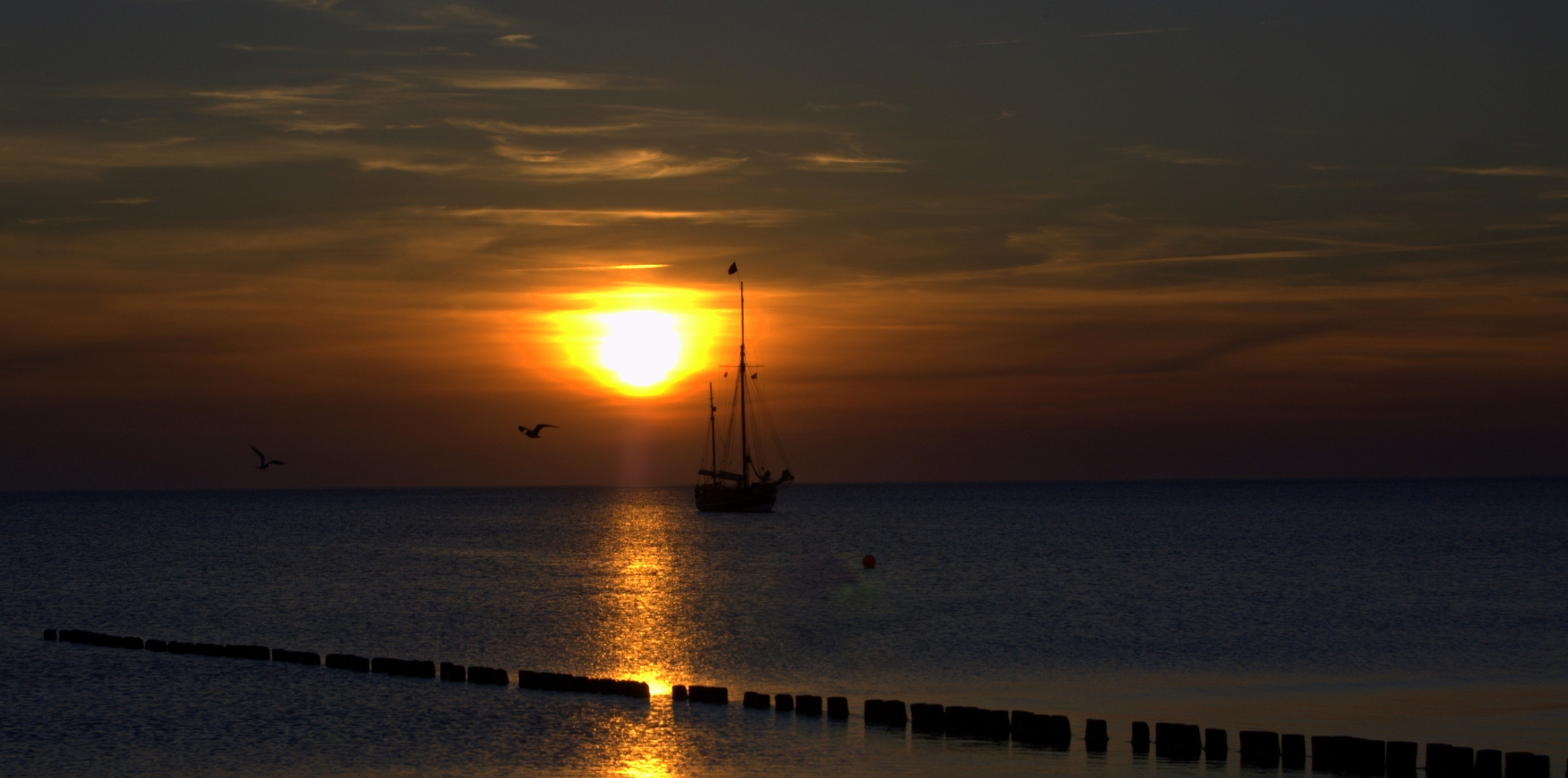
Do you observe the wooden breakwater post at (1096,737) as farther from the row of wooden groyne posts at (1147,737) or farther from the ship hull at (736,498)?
the ship hull at (736,498)

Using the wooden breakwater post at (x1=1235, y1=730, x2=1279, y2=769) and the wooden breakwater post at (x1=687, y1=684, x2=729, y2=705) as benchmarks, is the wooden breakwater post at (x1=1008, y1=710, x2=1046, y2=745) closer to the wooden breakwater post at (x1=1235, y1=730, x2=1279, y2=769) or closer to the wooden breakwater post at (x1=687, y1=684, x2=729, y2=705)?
the wooden breakwater post at (x1=1235, y1=730, x2=1279, y2=769)

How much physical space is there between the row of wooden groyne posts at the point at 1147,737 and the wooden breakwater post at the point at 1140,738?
0.02 metres

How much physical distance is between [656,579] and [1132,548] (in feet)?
160

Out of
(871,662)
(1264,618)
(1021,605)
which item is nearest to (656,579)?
(1021,605)

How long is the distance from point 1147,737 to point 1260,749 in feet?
8.12

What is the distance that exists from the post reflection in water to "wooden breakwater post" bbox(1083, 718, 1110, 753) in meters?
8.18

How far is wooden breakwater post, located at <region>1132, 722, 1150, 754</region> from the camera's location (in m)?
28.9

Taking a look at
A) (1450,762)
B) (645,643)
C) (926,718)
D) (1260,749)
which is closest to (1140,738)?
(1260,749)

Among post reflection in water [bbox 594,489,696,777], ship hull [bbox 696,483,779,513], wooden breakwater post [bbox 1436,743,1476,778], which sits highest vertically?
wooden breakwater post [bbox 1436,743,1476,778]

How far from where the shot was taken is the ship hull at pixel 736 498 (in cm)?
17325

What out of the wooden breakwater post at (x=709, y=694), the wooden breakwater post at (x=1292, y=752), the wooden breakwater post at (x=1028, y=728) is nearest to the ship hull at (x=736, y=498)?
the wooden breakwater post at (x=709, y=694)

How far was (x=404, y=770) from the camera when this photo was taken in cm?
2878

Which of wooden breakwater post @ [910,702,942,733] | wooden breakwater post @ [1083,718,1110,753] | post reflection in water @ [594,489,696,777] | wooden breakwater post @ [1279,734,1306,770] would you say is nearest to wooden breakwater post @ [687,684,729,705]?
post reflection in water @ [594,489,696,777]

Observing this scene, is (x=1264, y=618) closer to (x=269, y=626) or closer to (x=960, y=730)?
(x=960, y=730)
